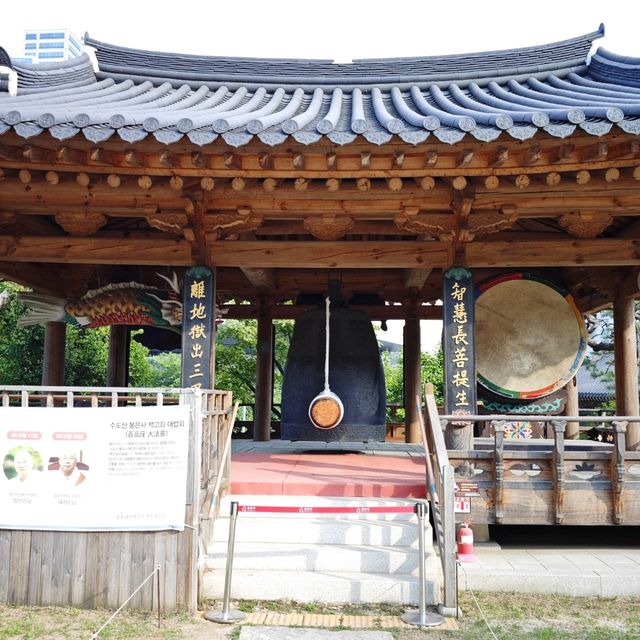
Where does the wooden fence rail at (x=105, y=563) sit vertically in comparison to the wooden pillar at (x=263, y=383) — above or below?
below

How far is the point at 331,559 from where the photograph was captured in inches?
206

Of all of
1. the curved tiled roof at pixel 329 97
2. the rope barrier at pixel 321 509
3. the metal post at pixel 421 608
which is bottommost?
the metal post at pixel 421 608

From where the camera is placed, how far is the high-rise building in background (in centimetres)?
13462

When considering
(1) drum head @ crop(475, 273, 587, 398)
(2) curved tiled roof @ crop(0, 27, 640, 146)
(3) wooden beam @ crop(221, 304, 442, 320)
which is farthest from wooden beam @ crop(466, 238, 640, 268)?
(3) wooden beam @ crop(221, 304, 442, 320)

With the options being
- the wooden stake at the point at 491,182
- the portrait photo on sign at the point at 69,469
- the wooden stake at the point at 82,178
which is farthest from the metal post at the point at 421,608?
the wooden stake at the point at 82,178

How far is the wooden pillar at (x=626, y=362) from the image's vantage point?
840 centimetres

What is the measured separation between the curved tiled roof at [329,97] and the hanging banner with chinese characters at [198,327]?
67.0 inches

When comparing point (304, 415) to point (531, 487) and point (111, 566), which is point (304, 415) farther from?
point (111, 566)

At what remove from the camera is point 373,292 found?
1080 centimetres

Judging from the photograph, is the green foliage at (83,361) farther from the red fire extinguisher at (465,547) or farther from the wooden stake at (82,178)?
the red fire extinguisher at (465,547)

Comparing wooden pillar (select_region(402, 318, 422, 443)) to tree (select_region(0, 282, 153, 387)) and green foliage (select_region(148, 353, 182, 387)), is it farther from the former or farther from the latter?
green foliage (select_region(148, 353, 182, 387))

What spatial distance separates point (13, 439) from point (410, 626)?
319 centimetres

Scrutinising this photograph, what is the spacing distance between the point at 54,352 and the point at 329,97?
529 centimetres

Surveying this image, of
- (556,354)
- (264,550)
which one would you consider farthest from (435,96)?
(264,550)
